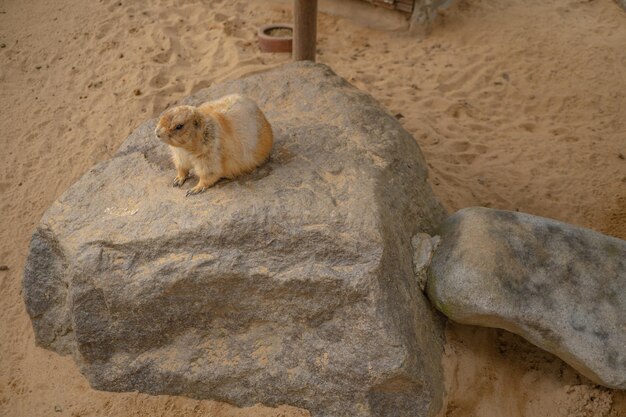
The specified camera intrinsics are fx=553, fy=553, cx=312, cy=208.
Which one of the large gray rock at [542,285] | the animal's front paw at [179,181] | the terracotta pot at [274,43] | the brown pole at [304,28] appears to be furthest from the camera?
the terracotta pot at [274,43]

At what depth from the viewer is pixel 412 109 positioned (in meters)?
6.46

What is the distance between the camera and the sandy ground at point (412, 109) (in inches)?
154

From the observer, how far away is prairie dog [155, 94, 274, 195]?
3473 millimetres

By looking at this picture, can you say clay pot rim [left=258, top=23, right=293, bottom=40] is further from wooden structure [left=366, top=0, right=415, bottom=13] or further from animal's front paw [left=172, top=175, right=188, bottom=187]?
animal's front paw [left=172, top=175, right=188, bottom=187]

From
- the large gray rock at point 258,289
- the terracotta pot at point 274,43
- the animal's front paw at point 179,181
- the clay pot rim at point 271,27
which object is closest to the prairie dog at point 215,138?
the animal's front paw at point 179,181

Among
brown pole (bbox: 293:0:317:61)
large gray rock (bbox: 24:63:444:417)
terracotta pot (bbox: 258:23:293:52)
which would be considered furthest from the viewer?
terracotta pot (bbox: 258:23:293:52)

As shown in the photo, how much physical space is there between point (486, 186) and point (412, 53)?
2931 millimetres

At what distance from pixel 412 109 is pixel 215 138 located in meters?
3.44

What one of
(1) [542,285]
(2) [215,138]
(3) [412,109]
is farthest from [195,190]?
(3) [412,109]

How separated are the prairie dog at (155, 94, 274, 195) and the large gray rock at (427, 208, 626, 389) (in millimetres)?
1483

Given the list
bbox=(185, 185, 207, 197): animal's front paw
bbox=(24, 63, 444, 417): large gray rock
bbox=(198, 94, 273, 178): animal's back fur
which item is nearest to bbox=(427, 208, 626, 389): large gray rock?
bbox=(24, 63, 444, 417): large gray rock

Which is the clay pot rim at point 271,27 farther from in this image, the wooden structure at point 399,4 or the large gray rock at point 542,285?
the large gray rock at point 542,285

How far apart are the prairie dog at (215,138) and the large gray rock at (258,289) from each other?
110 millimetres

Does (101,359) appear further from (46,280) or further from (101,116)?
(101,116)
